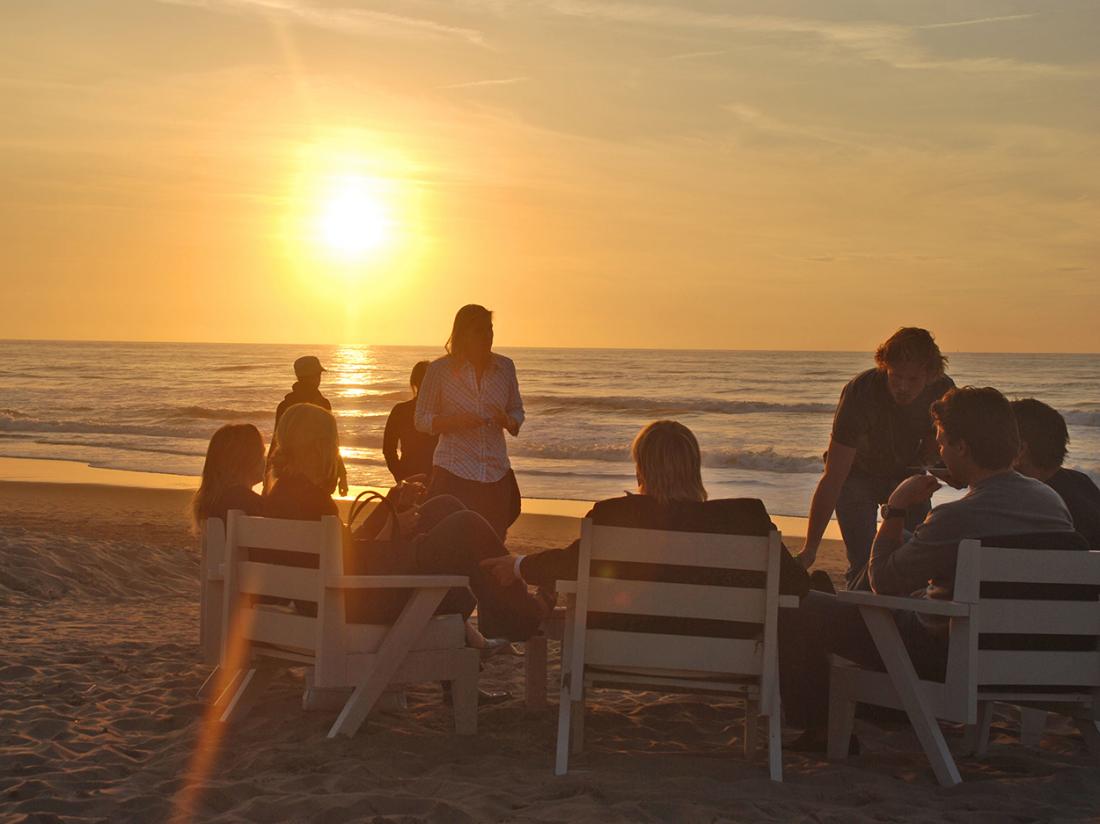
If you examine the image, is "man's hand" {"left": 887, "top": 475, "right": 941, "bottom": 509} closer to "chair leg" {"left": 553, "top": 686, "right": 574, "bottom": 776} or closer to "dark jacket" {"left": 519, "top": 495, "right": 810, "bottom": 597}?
"dark jacket" {"left": 519, "top": 495, "right": 810, "bottom": 597}

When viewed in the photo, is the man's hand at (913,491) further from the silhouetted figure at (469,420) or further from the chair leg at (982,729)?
the silhouetted figure at (469,420)

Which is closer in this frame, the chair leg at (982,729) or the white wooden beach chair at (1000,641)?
the white wooden beach chair at (1000,641)

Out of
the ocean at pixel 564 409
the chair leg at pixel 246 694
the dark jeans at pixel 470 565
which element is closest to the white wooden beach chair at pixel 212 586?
the chair leg at pixel 246 694

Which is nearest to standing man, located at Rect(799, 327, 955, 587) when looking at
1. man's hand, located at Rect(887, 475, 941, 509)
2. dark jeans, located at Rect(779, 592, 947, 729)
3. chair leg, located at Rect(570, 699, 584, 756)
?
dark jeans, located at Rect(779, 592, 947, 729)

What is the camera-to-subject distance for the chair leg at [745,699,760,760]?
15.0 ft

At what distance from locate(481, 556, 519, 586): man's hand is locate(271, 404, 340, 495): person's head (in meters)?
0.69

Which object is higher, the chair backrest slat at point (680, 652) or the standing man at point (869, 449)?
the standing man at point (869, 449)

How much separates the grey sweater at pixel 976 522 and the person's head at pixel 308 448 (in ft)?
6.91

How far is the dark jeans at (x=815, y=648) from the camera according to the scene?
461cm

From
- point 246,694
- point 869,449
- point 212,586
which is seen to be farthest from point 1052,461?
point 212,586

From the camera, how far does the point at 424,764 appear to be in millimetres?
4520

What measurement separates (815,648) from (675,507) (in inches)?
36.2

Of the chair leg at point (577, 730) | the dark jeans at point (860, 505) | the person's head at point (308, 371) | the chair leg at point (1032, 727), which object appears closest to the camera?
the chair leg at point (577, 730)

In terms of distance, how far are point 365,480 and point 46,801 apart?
49.1 ft
